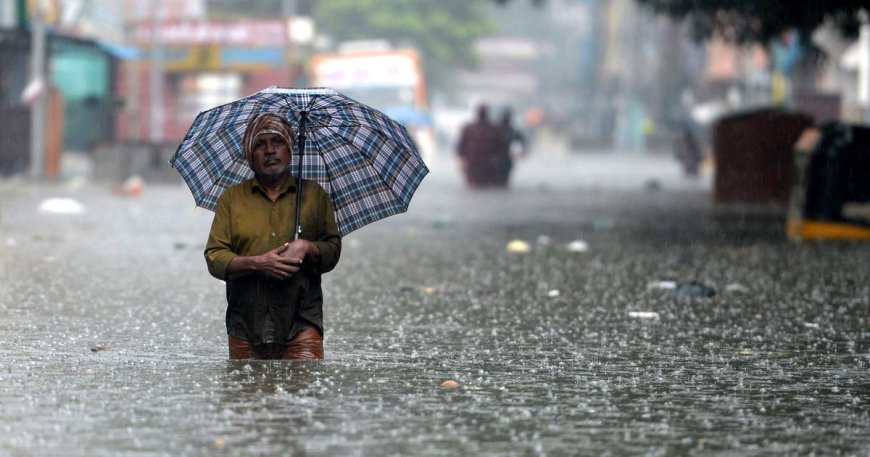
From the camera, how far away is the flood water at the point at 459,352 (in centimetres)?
655

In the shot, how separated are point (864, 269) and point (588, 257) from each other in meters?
2.40

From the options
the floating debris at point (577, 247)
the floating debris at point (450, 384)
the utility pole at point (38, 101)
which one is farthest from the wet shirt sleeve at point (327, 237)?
the utility pole at point (38, 101)

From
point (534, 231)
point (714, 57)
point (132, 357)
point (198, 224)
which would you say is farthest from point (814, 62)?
point (714, 57)

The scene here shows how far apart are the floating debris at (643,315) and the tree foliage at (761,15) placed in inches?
390

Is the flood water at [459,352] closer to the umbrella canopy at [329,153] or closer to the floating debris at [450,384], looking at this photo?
the floating debris at [450,384]

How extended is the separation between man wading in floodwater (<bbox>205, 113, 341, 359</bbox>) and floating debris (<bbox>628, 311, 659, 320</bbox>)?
11.6 feet

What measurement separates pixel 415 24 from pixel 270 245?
69613 mm

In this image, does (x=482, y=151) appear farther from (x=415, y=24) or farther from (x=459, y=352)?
(x=415, y=24)

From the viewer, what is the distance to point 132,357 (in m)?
8.59

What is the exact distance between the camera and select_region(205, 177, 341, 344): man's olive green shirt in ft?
25.1

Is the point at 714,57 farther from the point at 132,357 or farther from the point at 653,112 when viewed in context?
the point at 132,357

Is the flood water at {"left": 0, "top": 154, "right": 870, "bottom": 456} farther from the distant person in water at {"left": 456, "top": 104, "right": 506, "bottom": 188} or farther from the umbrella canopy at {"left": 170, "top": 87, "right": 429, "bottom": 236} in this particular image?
the distant person in water at {"left": 456, "top": 104, "right": 506, "bottom": 188}

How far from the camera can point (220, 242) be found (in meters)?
7.64

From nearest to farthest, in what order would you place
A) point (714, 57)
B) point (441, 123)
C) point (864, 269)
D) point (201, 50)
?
point (864, 269), point (201, 50), point (714, 57), point (441, 123)
